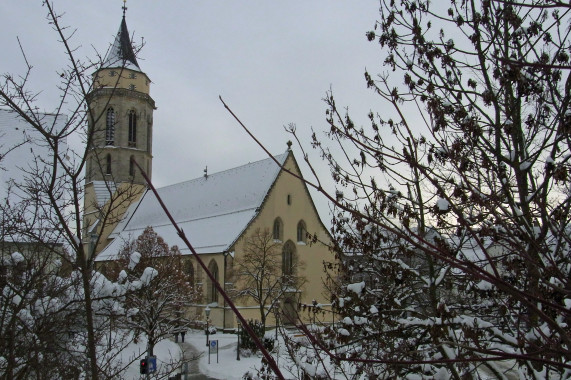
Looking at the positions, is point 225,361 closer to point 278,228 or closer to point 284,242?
point 284,242

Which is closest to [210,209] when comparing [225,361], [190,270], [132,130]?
[190,270]

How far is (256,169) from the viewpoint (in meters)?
39.9

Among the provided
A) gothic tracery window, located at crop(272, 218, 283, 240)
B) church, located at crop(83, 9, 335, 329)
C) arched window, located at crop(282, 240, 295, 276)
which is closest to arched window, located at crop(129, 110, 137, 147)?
church, located at crop(83, 9, 335, 329)

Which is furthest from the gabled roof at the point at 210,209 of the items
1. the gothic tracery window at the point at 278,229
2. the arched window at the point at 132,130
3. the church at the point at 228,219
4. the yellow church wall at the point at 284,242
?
the arched window at the point at 132,130

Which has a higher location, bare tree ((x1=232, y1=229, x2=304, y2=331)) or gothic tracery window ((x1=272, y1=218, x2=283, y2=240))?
gothic tracery window ((x1=272, y1=218, x2=283, y2=240))

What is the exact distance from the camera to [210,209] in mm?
40125

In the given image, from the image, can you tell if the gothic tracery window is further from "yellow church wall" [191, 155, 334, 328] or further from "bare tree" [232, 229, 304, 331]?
"bare tree" [232, 229, 304, 331]

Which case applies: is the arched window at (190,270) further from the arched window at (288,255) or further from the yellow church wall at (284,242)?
the arched window at (288,255)

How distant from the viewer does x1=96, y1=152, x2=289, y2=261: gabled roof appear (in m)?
36.4

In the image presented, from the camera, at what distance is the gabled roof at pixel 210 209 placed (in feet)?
119

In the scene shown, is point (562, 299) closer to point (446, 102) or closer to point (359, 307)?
point (446, 102)

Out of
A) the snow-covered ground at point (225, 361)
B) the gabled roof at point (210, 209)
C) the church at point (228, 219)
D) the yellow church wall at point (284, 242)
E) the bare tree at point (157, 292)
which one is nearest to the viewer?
the bare tree at point (157, 292)

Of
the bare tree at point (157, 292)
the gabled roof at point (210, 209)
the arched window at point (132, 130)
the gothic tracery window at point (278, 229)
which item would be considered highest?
the arched window at point (132, 130)

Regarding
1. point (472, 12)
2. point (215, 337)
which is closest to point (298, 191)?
point (215, 337)
